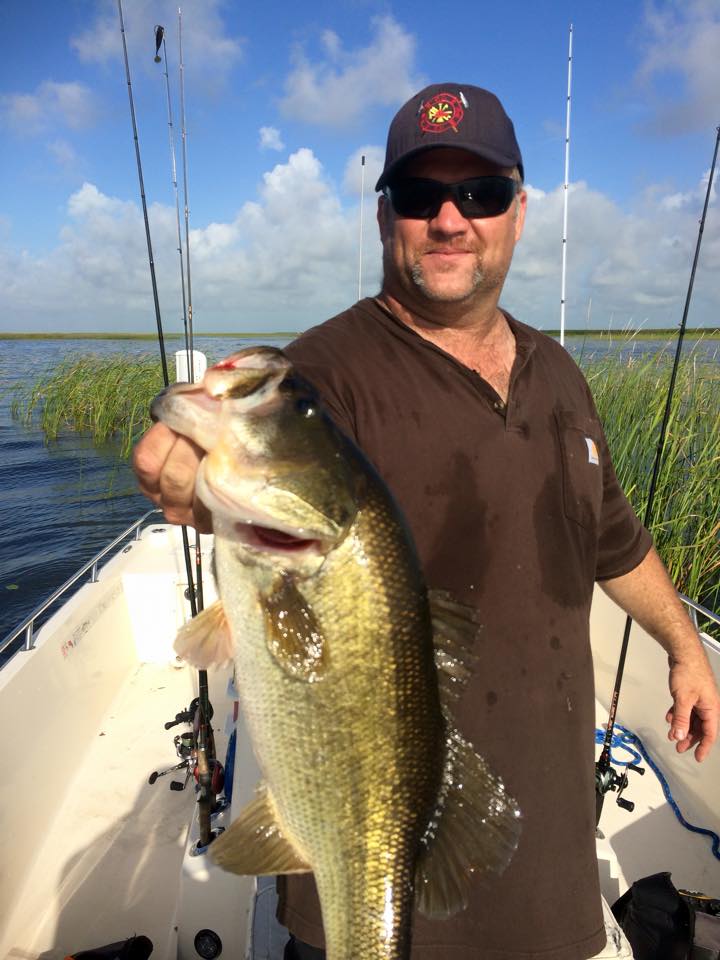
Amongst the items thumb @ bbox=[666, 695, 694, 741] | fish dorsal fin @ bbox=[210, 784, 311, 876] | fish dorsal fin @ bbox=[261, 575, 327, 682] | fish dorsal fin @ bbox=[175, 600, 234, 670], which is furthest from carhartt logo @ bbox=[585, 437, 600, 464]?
fish dorsal fin @ bbox=[210, 784, 311, 876]

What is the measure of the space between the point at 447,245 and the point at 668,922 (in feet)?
9.80

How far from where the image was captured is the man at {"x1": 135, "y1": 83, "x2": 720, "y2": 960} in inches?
73.7

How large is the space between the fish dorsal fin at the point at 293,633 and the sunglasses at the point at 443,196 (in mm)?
1518

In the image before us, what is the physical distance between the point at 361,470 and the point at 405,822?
2.91ft

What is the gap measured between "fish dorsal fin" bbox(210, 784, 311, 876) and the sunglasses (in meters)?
1.96

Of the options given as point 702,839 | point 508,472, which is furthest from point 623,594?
→ point 702,839

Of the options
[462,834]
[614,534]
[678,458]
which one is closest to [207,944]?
[462,834]

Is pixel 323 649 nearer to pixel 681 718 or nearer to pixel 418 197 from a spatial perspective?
pixel 418 197

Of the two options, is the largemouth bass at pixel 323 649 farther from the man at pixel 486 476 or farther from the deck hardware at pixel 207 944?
the deck hardware at pixel 207 944

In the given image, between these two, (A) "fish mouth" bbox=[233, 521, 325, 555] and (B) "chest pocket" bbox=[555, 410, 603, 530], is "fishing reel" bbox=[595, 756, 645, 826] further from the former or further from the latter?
(A) "fish mouth" bbox=[233, 521, 325, 555]

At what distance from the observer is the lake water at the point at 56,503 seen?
29.0 feet

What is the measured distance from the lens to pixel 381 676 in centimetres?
143

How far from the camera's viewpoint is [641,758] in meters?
4.51

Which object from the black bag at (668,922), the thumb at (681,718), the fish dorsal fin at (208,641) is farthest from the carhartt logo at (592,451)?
the black bag at (668,922)
